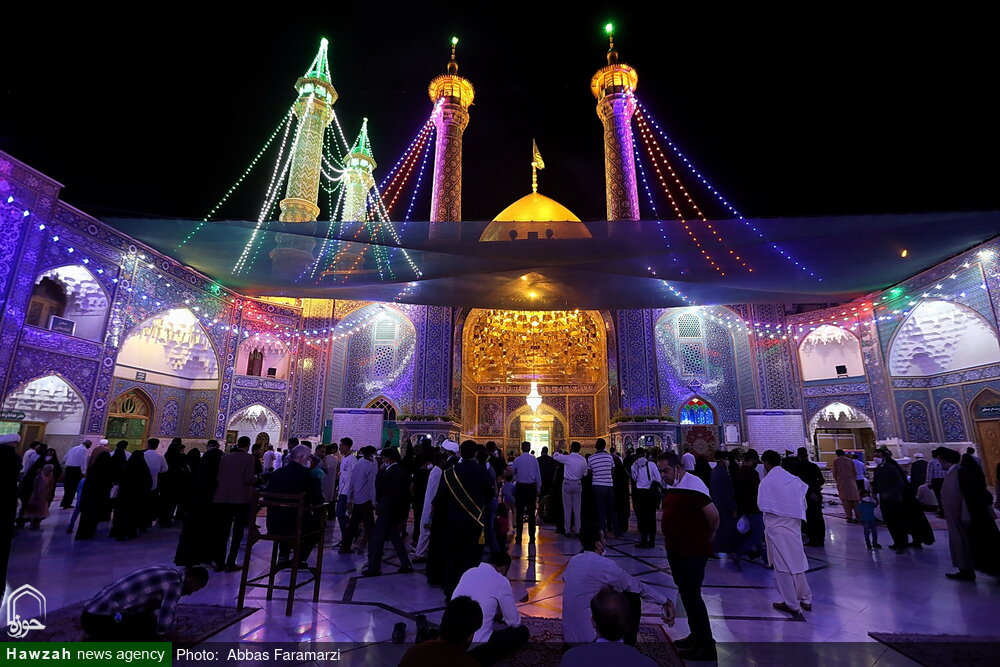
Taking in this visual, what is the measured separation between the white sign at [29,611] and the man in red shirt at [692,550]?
351 centimetres

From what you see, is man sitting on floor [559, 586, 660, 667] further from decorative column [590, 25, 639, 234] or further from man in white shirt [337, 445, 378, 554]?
decorative column [590, 25, 639, 234]

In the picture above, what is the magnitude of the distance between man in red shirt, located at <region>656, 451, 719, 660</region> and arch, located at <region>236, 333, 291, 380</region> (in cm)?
1320

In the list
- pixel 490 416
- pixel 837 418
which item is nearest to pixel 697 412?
pixel 837 418

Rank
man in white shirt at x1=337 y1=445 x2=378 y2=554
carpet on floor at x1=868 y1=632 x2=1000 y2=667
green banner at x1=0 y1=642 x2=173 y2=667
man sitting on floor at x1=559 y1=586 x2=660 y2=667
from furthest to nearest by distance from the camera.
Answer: man in white shirt at x1=337 y1=445 x2=378 y2=554 → carpet on floor at x1=868 y1=632 x2=1000 y2=667 → green banner at x1=0 y1=642 x2=173 y2=667 → man sitting on floor at x1=559 y1=586 x2=660 y2=667

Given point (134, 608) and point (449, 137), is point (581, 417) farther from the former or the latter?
point (134, 608)

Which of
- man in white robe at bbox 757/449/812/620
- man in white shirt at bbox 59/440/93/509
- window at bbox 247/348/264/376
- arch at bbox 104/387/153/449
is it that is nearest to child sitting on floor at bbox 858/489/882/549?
man in white robe at bbox 757/449/812/620

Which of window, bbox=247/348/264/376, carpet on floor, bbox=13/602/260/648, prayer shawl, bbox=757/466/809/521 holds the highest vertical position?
window, bbox=247/348/264/376

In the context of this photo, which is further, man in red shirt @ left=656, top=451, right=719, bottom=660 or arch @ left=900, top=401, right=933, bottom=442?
arch @ left=900, top=401, right=933, bottom=442

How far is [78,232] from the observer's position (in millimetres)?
9094

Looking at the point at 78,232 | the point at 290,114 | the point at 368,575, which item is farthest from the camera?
the point at 290,114

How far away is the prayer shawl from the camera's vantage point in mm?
3303

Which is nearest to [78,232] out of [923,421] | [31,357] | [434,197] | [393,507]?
[31,357]

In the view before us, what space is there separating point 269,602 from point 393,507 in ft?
3.80

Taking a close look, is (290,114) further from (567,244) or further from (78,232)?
(567,244)
